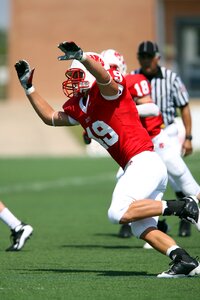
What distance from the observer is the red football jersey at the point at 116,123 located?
811 centimetres

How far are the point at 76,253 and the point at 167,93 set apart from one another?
2.23 meters

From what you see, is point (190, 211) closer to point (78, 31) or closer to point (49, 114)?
point (49, 114)

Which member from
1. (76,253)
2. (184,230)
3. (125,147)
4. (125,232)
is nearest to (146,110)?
(125,147)

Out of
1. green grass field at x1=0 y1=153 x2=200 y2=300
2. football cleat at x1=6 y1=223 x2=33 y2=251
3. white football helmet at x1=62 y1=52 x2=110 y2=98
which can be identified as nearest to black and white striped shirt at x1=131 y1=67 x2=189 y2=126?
green grass field at x1=0 y1=153 x2=200 y2=300

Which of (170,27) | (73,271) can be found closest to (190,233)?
(73,271)

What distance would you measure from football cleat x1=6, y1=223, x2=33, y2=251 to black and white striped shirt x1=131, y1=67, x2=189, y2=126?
6.78 ft

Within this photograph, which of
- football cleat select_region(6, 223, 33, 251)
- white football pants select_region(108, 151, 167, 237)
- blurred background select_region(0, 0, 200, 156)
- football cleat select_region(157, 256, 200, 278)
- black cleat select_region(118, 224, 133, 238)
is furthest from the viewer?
blurred background select_region(0, 0, 200, 156)

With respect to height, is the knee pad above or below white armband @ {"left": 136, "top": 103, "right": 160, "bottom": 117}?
below

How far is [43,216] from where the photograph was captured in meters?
13.4

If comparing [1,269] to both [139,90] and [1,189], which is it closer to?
[139,90]

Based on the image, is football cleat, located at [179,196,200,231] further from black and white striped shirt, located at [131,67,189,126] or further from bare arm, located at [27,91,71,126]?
black and white striped shirt, located at [131,67,189,126]

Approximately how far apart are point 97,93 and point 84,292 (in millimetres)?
1633

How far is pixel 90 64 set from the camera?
25.3 feet

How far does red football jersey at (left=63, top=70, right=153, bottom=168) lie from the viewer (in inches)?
319
